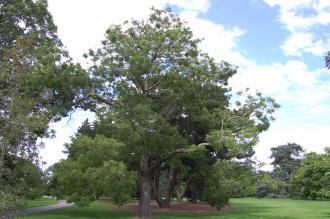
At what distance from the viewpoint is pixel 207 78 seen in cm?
3045

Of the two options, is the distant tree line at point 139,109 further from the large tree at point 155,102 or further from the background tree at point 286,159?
the background tree at point 286,159

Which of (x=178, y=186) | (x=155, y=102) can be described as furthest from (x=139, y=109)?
(x=178, y=186)

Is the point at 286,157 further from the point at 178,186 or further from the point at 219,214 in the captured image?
the point at 219,214

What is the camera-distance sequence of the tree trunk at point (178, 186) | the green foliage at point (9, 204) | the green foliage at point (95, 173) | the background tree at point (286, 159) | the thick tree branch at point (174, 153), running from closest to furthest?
the green foliage at point (9, 204)
the green foliage at point (95, 173)
the thick tree branch at point (174, 153)
the tree trunk at point (178, 186)
the background tree at point (286, 159)

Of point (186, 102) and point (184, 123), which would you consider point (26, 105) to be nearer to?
point (186, 102)

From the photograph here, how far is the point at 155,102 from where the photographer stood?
31562 millimetres

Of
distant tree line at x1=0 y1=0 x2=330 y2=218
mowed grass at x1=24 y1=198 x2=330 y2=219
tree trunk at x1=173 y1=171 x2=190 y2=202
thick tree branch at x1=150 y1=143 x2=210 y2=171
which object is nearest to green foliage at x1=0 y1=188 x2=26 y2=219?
distant tree line at x1=0 y1=0 x2=330 y2=218

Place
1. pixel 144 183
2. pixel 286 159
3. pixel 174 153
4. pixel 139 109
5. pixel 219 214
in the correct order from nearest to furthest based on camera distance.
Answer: pixel 139 109, pixel 174 153, pixel 144 183, pixel 219 214, pixel 286 159

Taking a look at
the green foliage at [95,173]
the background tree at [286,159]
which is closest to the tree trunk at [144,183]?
the green foliage at [95,173]

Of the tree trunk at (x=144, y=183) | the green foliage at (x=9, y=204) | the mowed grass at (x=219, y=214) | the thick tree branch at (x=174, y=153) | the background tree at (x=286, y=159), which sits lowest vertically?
the mowed grass at (x=219, y=214)

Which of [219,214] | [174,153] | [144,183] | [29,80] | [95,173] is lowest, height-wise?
[219,214]

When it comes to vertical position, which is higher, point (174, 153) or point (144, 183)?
point (174, 153)

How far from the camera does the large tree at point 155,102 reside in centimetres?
2709

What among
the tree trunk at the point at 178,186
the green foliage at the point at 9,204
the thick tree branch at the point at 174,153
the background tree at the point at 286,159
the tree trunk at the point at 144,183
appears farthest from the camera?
the background tree at the point at 286,159
